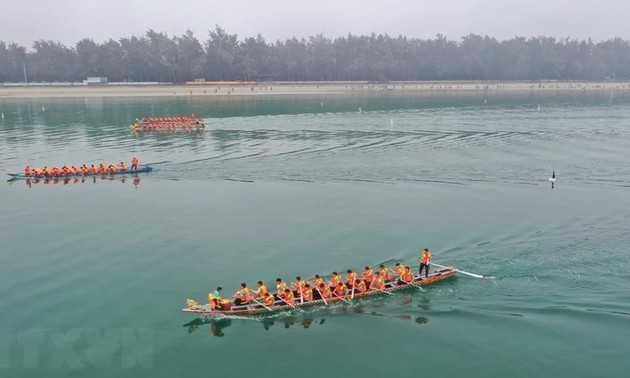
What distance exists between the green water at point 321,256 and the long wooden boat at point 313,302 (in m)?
0.45

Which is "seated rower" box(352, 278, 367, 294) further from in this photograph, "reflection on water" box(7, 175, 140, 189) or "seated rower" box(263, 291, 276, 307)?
"reflection on water" box(7, 175, 140, 189)

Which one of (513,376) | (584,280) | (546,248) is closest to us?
(513,376)

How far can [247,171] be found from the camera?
194ft

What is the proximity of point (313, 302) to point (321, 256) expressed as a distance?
21.1 feet

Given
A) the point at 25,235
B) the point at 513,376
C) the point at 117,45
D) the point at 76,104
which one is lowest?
the point at 513,376

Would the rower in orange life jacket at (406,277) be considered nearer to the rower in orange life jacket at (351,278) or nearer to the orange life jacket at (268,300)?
the rower in orange life jacket at (351,278)

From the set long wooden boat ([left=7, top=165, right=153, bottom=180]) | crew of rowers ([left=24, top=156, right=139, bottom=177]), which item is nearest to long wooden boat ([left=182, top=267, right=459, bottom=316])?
long wooden boat ([left=7, top=165, right=153, bottom=180])

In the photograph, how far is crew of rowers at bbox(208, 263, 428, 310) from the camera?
27719 millimetres

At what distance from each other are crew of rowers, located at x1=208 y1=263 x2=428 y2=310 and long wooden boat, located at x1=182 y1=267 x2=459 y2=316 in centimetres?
12

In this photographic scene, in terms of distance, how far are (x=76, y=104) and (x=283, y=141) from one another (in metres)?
89.1

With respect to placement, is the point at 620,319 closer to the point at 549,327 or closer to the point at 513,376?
the point at 549,327

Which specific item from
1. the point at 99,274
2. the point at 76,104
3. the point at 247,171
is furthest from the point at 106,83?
the point at 99,274

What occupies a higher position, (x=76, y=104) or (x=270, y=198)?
(x=76, y=104)

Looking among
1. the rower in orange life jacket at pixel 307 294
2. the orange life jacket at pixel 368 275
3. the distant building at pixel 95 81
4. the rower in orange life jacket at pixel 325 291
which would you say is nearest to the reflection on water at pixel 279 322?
the rower in orange life jacket at pixel 325 291
